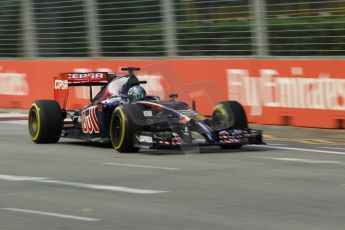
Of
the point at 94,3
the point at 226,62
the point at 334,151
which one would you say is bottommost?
the point at 334,151

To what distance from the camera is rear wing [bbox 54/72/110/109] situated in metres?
15.9

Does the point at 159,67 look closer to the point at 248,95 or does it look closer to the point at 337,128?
the point at 248,95

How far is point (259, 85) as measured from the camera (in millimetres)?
18328

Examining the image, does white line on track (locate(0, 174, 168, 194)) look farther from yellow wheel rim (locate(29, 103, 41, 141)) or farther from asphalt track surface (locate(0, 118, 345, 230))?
yellow wheel rim (locate(29, 103, 41, 141))

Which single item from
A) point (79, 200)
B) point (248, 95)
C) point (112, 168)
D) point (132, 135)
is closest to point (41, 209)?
point (79, 200)

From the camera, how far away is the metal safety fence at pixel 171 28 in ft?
57.6

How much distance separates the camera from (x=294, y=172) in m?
11.4

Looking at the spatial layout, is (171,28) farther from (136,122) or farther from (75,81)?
(136,122)

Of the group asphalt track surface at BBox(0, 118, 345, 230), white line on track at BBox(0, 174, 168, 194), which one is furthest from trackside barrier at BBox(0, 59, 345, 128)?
white line on track at BBox(0, 174, 168, 194)

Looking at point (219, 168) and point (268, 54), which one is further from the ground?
point (268, 54)

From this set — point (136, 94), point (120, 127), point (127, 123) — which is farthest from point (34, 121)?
point (127, 123)

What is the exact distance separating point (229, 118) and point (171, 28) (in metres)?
6.56

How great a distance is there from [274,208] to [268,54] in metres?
10.1

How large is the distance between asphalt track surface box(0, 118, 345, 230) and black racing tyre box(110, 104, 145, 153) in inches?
6.9
